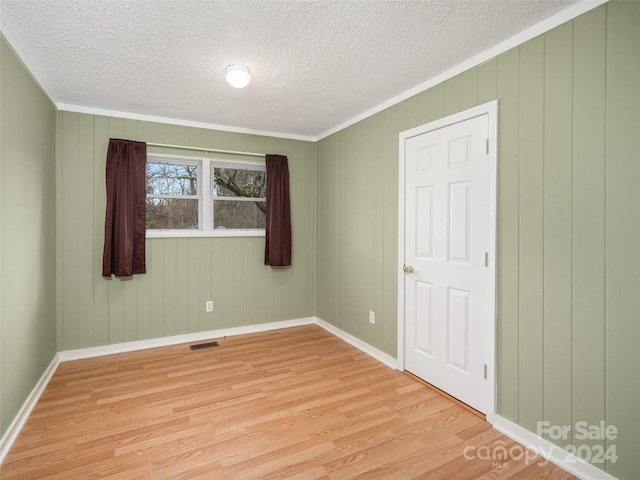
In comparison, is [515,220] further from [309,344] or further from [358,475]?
[309,344]

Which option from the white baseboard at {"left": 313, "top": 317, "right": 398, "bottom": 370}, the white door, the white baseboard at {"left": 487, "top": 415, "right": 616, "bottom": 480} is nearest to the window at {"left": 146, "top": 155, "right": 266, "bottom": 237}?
the white baseboard at {"left": 313, "top": 317, "right": 398, "bottom": 370}

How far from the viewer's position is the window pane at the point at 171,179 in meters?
3.68

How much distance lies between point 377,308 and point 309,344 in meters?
0.93

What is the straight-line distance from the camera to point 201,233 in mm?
3865

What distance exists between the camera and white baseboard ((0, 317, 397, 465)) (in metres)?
2.16

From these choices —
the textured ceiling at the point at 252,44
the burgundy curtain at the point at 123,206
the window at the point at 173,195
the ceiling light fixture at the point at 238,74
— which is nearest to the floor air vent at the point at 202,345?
the burgundy curtain at the point at 123,206

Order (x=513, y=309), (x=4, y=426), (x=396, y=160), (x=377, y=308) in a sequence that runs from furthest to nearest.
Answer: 1. (x=377, y=308)
2. (x=396, y=160)
3. (x=513, y=309)
4. (x=4, y=426)

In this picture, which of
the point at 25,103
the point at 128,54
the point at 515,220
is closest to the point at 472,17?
the point at 515,220

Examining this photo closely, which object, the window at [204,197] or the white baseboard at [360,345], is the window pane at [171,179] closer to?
the window at [204,197]

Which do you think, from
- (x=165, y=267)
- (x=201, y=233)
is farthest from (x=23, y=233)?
(x=201, y=233)

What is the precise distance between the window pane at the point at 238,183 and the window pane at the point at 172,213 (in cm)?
34

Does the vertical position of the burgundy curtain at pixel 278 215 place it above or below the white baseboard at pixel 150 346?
above

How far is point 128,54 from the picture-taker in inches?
90.7

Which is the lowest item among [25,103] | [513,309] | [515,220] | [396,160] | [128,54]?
[513,309]
